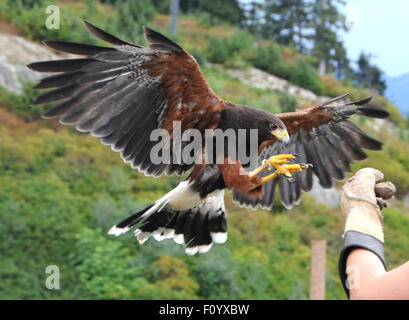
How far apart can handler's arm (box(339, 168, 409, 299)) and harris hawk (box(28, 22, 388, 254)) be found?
2.46ft

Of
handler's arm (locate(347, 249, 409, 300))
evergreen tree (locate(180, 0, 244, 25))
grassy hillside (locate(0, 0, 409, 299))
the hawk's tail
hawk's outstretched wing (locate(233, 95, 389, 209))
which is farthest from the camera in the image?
evergreen tree (locate(180, 0, 244, 25))

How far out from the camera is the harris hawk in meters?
3.23

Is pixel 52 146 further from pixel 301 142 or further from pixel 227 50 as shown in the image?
pixel 227 50

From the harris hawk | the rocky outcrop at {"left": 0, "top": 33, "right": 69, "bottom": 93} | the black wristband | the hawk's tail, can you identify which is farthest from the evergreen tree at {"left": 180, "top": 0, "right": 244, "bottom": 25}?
the black wristband

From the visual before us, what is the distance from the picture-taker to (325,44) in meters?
27.0

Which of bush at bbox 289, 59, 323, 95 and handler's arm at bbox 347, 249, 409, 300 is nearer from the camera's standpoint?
handler's arm at bbox 347, 249, 409, 300

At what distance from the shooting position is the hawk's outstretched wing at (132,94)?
10.6 feet

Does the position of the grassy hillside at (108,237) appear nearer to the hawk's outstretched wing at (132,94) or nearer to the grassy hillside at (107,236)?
the grassy hillside at (107,236)

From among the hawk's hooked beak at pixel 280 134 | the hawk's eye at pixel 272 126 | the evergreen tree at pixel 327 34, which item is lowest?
the hawk's hooked beak at pixel 280 134

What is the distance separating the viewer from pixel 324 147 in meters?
4.48

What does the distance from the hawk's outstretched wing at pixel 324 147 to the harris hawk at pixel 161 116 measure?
157 millimetres

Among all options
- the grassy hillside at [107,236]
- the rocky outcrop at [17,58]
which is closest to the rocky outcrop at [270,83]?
the grassy hillside at [107,236]

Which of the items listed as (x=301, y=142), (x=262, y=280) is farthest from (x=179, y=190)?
(x=262, y=280)

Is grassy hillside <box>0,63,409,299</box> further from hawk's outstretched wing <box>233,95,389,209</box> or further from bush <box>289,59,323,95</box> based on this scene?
bush <box>289,59,323,95</box>
